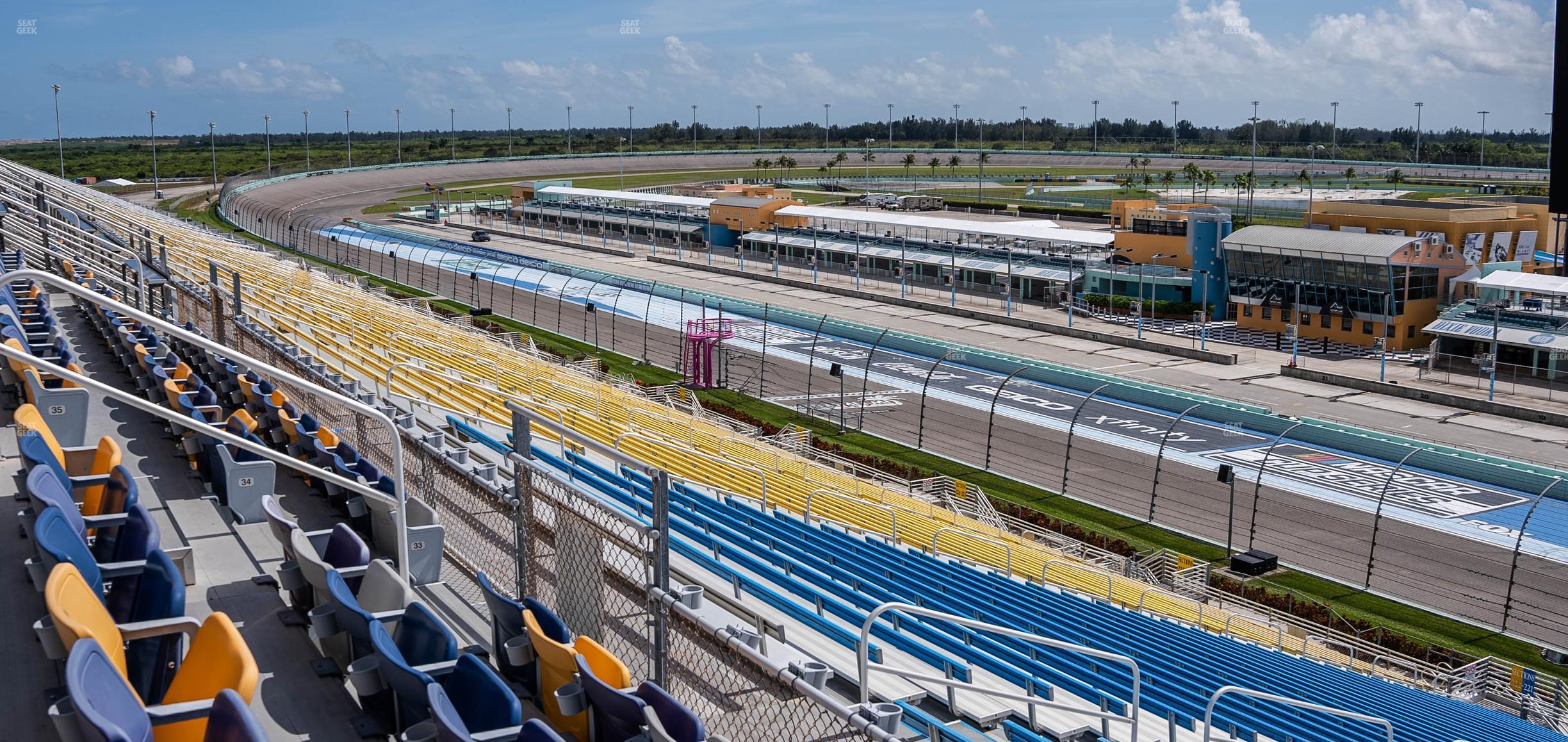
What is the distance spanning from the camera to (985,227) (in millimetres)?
58281

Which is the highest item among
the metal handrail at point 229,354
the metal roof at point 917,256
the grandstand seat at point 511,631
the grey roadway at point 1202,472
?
the metal handrail at point 229,354

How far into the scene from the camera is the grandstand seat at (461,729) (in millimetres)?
4953

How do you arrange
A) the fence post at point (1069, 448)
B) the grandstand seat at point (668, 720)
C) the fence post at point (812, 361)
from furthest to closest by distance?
the fence post at point (812, 361)
the fence post at point (1069, 448)
the grandstand seat at point (668, 720)

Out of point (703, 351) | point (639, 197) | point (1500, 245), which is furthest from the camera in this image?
point (639, 197)

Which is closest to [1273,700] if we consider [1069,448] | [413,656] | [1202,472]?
[413,656]

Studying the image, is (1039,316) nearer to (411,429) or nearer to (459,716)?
(411,429)

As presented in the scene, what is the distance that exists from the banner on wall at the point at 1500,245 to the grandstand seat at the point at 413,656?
5195 centimetres

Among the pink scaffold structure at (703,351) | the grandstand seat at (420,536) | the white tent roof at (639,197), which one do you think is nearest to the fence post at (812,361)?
the pink scaffold structure at (703,351)

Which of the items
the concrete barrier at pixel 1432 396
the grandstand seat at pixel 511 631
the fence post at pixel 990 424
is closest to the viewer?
the grandstand seat at pixel 511 631

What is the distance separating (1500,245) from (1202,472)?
30.7 metres

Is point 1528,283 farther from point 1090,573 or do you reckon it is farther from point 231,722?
point 231,722

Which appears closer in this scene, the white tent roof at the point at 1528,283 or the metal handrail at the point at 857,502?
the metal handrail at the point at 857,502

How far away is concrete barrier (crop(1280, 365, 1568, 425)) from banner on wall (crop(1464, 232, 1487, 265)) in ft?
44.3

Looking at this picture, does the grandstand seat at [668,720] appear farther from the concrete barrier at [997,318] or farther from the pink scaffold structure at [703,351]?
the concrete barrier at [997,318]
